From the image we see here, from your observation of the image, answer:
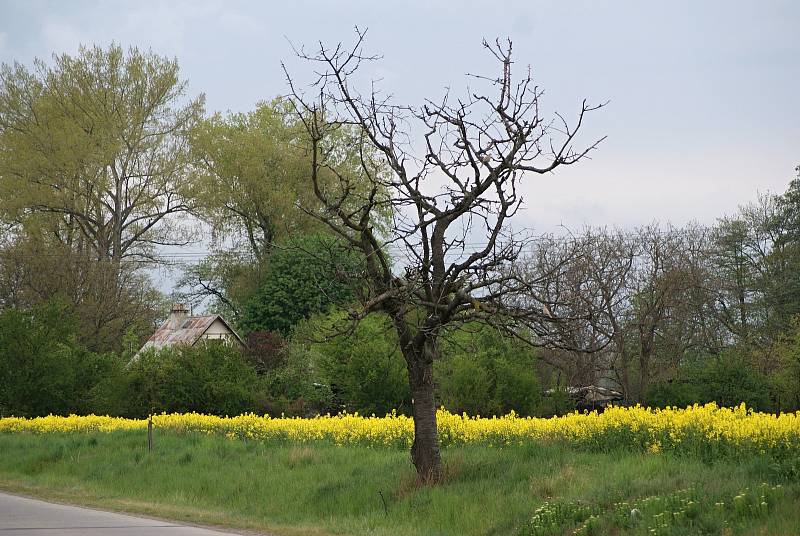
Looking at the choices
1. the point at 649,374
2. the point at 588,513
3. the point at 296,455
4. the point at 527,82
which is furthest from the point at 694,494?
the point at 649,374

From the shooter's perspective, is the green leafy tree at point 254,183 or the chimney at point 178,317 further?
the green leafy tree at point 254,183

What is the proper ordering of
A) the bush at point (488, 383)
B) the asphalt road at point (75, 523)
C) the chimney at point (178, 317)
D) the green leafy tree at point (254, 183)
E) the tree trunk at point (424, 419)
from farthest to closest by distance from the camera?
the green leafy tree at point (254, 183) → the chimney at point (178, 317) → the bush at point (488, 383) → the tree trunk at point (424, 419) → the asphalt road at point (75, 523)

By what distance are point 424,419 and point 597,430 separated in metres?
3.00

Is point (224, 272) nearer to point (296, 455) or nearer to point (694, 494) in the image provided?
point (296, 455)

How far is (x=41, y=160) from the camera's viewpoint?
51438mm

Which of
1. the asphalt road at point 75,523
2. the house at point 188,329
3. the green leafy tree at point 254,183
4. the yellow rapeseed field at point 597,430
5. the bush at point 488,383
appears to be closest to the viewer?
the asphalt road at point 75,523

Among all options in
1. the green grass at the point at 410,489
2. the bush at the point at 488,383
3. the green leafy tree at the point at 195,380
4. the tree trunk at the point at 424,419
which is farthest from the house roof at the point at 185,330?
the tree trunk at the point at 424,419

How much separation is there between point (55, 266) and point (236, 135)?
15.0 m

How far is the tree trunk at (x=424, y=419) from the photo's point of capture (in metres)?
15.0

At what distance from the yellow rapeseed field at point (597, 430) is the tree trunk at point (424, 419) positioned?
98.7 inches

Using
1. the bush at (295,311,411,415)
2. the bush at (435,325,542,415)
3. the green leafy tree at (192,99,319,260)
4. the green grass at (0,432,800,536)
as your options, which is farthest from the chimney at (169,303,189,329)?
the green grass at (0,432,800,536)

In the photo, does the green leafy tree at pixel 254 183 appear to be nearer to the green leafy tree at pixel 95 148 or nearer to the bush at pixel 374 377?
the green leafy tree at pixel 95 148

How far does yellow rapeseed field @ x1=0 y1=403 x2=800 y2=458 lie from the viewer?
1354cm

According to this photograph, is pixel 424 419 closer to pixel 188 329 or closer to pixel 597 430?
pixel 597 430
